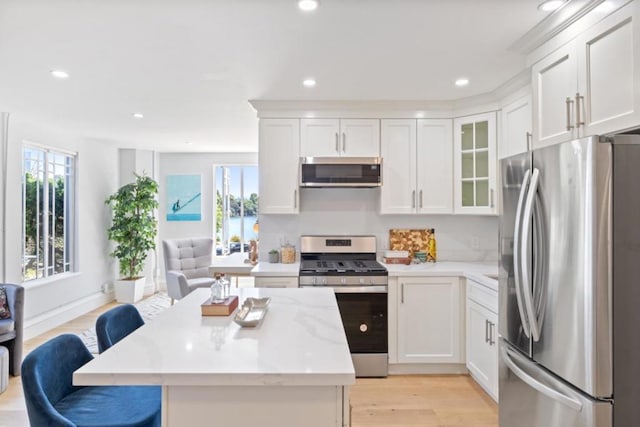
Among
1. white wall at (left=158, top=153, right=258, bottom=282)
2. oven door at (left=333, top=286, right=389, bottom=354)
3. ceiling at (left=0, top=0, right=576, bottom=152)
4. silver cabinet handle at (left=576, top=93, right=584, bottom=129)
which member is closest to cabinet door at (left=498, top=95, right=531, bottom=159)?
ceiling at (left=0, top=0, right=576, bottom=152)

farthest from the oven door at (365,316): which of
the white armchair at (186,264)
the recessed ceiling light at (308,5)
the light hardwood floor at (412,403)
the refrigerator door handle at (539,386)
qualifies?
the white armchair at (186,264)

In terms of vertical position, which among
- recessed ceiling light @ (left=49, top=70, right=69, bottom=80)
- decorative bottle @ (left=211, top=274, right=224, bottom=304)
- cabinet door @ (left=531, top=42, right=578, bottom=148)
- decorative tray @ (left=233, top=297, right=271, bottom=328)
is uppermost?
recessed ceiling light @ (left=49, top=70, right=69, bottom=80)

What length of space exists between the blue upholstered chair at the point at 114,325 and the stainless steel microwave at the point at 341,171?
6.35ft

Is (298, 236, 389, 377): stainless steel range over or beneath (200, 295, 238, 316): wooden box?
beneath

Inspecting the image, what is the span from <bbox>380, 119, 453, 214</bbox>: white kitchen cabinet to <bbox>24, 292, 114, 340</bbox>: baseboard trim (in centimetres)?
409

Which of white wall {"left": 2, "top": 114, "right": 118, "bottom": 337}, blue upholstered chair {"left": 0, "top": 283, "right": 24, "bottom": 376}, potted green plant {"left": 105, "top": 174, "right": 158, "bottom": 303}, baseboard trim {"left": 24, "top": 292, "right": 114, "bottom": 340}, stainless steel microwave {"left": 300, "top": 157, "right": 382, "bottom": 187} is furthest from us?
potted green plant {"left": 105, "top": 174, "right": 158, "bottom": 303}

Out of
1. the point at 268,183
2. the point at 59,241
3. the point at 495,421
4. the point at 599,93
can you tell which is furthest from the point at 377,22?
the point at 59,241

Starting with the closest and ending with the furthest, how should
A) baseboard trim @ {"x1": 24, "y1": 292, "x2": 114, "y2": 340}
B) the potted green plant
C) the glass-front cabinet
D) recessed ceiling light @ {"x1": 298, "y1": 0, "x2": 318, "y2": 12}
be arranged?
recessed ceiling light @ {"x1": 298, "y1": 0, "x2": 318, "y2": 12}, the glass-front cabinet, baseboard trim @ {"x1": 24, "y1": 292, "x2": 114, "y2": 340}, the potted green plant

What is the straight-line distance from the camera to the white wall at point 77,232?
13.4 feet

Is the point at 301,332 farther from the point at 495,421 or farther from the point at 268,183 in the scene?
the point at 268,183

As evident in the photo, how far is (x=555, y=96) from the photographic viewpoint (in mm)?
2074

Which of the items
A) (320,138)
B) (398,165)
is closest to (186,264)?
(320,138)

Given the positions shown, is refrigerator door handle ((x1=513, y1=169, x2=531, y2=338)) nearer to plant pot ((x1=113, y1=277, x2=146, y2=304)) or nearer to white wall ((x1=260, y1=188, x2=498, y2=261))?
white wall ((x1=260, y1=188, x2=498, y2=261))

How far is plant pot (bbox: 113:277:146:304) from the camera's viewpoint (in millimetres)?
5781
